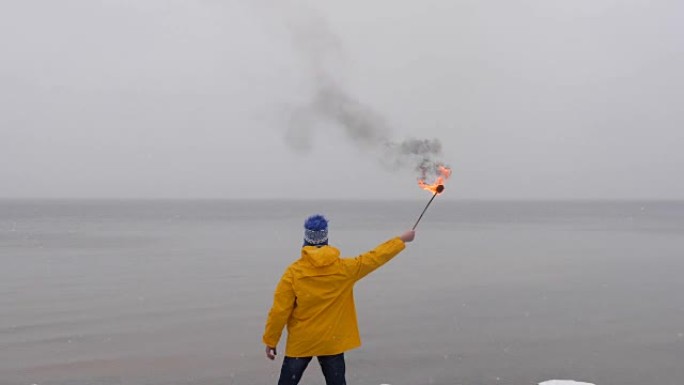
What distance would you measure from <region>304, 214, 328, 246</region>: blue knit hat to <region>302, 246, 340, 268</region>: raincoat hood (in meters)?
0.10

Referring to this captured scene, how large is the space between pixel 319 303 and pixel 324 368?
2.13 ft

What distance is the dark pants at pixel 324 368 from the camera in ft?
16.6

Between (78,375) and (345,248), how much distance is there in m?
28.9

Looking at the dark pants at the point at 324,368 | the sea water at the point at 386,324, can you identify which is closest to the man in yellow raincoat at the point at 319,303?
the dark pants at the point at 324,368

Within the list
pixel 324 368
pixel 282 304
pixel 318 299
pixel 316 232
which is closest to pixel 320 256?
pixel 316 232

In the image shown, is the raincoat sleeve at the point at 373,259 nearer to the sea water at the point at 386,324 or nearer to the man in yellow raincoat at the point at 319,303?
the man in yellow raincoat at the point at 319,303

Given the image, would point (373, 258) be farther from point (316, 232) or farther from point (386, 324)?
point (386, 324)

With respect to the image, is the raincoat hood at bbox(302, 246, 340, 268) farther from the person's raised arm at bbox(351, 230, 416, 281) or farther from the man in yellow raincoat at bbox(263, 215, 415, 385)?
the person's raised arm at bbox(351, 230, 416, 281)

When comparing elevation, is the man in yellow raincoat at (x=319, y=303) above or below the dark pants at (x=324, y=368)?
above

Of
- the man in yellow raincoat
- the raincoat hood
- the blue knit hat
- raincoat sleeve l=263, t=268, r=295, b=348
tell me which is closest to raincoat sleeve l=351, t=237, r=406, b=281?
the man in yellow raincoat

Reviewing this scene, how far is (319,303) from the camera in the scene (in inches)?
193

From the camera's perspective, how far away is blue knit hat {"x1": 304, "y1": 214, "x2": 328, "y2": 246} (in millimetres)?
4934

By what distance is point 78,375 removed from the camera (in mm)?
9641

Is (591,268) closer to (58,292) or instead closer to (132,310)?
(132,310)
